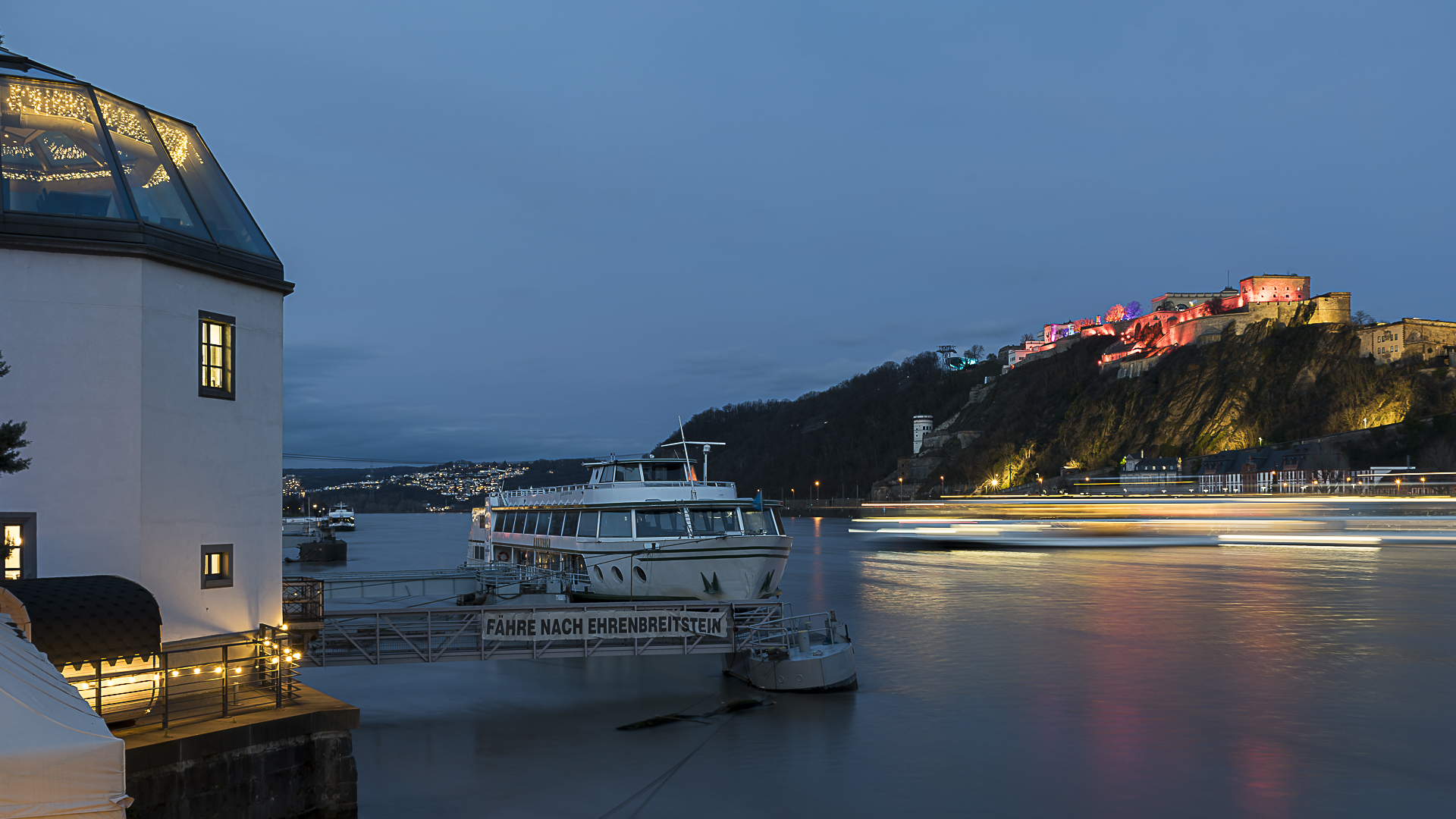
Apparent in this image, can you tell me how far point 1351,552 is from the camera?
8500cm

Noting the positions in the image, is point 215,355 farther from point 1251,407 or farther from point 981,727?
point 1251,407

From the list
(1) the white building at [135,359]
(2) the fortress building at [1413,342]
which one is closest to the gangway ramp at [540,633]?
(1) the white building at [135,359]

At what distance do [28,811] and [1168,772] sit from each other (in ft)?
60.4

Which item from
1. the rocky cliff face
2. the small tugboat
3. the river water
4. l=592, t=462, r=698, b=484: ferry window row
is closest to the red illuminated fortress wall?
the rocky cliff face

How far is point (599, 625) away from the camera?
21.9 metres

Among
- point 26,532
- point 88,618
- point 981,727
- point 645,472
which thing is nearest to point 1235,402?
point 645,472

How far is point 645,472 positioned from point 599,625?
14.5m

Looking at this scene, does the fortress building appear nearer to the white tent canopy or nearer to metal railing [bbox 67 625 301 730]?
metal railing [bbox 67 625 301 730]

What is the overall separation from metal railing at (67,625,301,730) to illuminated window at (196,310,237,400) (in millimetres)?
3595

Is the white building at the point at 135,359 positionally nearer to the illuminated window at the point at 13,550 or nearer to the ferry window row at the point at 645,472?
the illuminated window at the point at 13,550

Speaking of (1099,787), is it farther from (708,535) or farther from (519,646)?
(708,535)

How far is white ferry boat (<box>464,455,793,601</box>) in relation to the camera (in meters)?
31.7

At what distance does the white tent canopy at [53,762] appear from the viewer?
6.65m

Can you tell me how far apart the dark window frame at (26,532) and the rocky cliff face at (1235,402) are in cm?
16361
